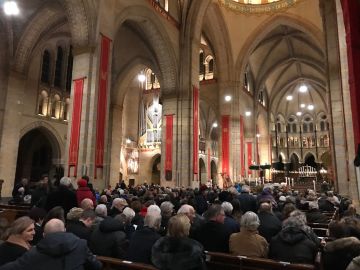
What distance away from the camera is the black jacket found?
2.04 m

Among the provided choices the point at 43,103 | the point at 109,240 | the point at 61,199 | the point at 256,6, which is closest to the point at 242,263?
the point at 109,240

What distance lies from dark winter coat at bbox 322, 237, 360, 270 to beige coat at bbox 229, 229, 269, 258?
2.13 feet

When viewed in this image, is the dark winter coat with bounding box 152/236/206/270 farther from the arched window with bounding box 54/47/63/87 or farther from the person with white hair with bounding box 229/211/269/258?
the arched window with bounding box 54/47/63/87

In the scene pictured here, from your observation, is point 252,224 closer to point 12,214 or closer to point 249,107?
point 12,214

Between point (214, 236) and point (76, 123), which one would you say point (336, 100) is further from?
point (214, 236)

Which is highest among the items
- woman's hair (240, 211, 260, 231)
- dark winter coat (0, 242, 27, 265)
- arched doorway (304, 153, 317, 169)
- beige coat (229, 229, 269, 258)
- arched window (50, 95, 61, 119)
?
arched window (50, 95, 61, 119)

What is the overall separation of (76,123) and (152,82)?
1704 centimetres

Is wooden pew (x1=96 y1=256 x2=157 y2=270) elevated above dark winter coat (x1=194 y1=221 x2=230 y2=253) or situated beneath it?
situated beneath

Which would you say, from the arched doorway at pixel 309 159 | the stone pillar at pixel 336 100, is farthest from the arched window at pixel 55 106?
the arched doorway at pixel 309 159

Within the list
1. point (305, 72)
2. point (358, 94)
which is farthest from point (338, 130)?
point (305, 72)

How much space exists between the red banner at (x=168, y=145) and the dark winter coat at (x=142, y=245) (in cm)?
1278

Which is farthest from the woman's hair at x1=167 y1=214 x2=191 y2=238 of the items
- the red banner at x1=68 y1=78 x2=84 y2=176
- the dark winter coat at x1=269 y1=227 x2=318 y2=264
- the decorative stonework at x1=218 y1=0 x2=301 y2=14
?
the decorative stonework at x1=218 y1=0 x2=301 y2=14

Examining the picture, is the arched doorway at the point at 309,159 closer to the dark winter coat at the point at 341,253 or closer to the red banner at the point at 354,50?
the red banner at the point at 354,50

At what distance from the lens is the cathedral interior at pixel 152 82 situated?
10922 mm
